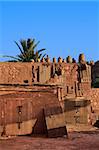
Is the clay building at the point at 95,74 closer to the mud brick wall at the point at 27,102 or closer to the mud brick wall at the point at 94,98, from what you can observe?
the mud brick wall at the point at 94,98

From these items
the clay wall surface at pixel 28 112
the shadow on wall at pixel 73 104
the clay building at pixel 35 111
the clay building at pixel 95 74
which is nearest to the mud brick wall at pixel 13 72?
the shadow on wall at pixel 73 104

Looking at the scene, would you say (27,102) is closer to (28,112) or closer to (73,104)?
(28,112)

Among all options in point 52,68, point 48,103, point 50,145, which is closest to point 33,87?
point 48,103

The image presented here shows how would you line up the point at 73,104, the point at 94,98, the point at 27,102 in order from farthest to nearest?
the point at 94,98, the point at 73,104, the point at 27,102

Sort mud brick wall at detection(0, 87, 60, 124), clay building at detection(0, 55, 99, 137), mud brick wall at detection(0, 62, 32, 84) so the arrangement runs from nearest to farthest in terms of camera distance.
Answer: clay building at detection(0, 55, 99, 137) < mud brick wall at detection(0, 87, 60, 124) < mud brick wall at detection(0, 62, 32, 84)

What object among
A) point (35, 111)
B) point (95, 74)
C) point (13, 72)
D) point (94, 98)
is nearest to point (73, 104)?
point (13, 72)

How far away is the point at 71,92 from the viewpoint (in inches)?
928

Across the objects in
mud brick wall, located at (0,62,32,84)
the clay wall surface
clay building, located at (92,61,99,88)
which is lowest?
the clay wall surface

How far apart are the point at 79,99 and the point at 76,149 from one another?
10780mm

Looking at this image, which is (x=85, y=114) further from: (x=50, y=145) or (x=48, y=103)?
(x=50, y=145)

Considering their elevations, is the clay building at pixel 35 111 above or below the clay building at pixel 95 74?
below

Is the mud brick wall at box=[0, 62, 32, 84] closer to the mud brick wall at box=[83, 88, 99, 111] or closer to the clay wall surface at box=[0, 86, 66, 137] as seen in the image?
the mud brick wall at box=[83, 88, 99, 111]

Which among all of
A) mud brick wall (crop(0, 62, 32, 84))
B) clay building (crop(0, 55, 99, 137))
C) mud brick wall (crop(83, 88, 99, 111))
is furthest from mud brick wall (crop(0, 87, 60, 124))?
mud brick wall (crop(83, 88, 99, 111))

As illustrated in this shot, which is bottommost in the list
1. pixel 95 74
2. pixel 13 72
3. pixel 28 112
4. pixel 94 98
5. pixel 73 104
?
pixel 28 112
